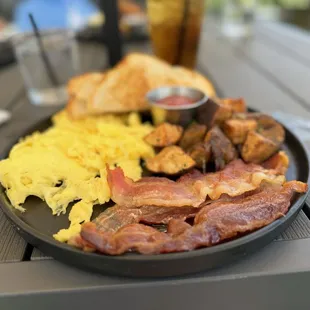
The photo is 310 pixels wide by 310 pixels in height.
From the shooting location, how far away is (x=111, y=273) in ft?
2.37

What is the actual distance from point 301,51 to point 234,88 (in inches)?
33.6

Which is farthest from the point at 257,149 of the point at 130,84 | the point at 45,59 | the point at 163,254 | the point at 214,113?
the point at 45,59

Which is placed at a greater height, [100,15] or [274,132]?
[274,132]

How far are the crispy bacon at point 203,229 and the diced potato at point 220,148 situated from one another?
20 cm

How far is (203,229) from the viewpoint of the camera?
2.43 ft

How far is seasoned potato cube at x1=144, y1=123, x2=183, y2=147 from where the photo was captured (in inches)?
43.4

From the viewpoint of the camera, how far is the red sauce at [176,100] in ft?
4.07

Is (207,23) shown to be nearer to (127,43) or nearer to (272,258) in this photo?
(127,43)

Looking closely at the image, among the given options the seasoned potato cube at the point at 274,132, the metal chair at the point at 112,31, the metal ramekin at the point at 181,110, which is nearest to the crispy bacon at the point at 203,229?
the seasoned potato cube at the point at 274,132

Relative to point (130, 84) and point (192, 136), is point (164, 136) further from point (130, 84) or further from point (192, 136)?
point (130, 84)

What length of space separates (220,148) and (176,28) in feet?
3.21

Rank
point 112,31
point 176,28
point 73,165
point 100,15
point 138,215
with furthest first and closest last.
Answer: point 100,15, point 112,31, point 176,28, point 73,165, point 138,215

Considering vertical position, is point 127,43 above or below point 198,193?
below

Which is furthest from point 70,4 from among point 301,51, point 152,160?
point 152,160
